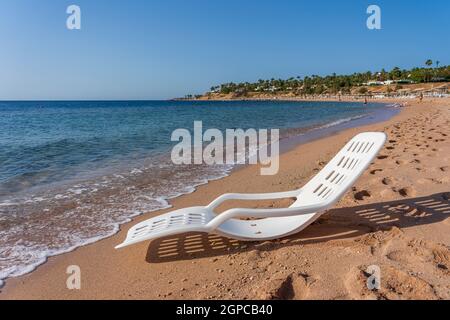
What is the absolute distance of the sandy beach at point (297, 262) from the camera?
277 cm

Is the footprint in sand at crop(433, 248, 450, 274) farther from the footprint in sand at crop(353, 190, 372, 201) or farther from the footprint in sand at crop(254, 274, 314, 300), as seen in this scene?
the footprint in sand at crop(353, 190, 372, 201)

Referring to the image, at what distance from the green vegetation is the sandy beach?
309 feet

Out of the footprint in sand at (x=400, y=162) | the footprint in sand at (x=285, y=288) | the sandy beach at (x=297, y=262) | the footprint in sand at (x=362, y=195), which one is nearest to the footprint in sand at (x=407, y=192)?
the sandy beach at (x=297, y=262)

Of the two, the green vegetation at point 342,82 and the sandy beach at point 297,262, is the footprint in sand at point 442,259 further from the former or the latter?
the green vegetation at point 342,82

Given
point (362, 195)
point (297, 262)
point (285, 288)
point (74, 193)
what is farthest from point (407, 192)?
point (74, 193)

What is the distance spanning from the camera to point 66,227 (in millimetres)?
4574

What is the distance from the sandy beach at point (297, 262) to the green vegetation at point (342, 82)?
94070 mm

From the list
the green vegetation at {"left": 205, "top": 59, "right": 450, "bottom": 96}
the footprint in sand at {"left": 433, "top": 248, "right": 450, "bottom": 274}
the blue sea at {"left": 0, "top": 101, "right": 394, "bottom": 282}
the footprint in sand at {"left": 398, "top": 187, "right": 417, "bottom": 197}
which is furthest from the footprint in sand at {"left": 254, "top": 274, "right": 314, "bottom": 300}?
the green vegetation at {"left": 205, "top": 59, "right": 450, "bottom": 96}

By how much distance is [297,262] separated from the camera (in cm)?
323

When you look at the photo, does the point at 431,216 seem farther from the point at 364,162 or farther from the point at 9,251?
the point at 9,251

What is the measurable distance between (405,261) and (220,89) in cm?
18698

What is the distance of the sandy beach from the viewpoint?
109 inches
